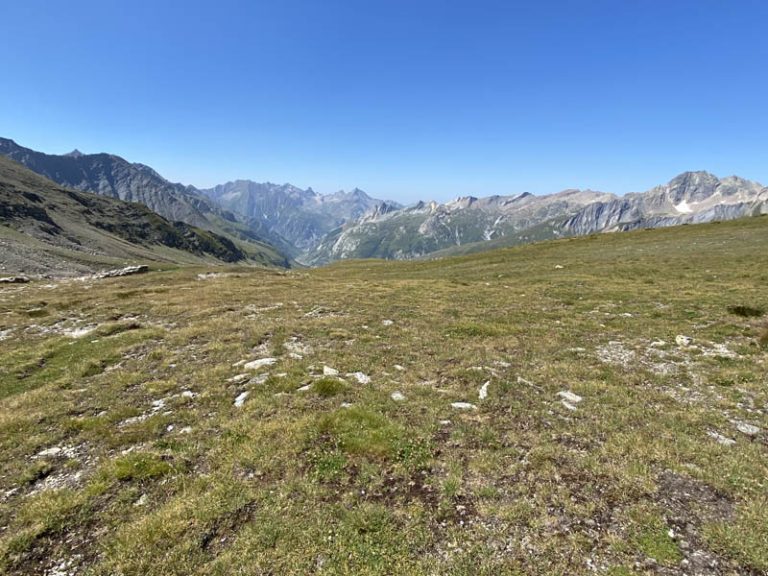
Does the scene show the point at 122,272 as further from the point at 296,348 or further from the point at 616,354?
the point at 616,354

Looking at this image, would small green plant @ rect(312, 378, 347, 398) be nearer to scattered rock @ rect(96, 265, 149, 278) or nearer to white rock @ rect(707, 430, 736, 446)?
white rock @ rect(707, 430, 736, 446)

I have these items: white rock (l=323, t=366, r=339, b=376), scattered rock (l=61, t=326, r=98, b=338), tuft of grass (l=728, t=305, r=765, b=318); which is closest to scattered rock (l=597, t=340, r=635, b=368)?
tuft of grass (l=728, t=305, r=765, b=318)

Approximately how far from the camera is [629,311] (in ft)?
84.4

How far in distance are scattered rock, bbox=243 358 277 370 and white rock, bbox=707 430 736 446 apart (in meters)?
16.8

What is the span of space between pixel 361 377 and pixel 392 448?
17.5ft

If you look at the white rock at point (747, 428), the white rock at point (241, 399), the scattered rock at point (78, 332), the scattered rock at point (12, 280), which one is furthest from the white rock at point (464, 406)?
the scattered rock at point (12, 280)

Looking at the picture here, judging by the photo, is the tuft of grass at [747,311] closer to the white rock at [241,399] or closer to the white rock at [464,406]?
the white rock at [464,406]

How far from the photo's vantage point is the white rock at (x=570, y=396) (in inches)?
561

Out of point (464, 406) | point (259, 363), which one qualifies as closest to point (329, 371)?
point (259, 363)

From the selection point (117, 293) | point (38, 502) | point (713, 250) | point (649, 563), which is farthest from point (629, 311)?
point (117, 293)

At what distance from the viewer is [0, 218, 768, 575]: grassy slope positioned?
8.15m

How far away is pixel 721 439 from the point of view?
11.6 meters

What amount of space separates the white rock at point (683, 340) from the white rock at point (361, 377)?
16171mm

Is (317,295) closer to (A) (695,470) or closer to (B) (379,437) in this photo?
(B) (379,437)
